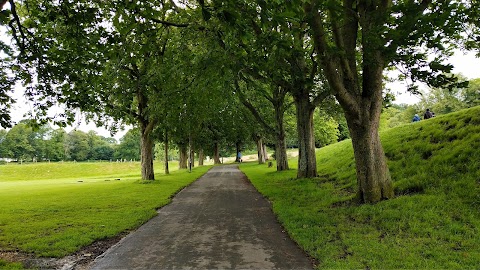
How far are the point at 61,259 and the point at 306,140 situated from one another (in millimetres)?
13211

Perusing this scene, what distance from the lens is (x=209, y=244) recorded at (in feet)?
21.0

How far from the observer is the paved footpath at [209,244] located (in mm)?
5301

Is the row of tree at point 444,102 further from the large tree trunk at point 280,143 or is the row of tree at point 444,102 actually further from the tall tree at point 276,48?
the tall tree at point 276,48

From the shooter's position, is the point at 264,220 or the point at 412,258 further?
the point at 264,220

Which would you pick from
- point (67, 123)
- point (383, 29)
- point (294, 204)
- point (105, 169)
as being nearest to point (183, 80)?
point (67, 123)

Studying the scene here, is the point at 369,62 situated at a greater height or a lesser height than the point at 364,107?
greater

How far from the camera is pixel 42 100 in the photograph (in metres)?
9.33

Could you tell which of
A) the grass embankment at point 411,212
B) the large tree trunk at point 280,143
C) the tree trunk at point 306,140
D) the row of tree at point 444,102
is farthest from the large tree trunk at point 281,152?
the row of tree at point 444,102

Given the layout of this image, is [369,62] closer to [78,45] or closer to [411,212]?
[411,212]

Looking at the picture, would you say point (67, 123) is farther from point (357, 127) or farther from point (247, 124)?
point (247, 124)

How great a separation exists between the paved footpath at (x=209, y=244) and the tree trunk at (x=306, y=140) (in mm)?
6858

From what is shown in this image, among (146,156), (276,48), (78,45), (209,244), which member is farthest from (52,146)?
(209,244)

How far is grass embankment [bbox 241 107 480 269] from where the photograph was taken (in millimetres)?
5148

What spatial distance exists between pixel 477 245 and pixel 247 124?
30.7 metres
